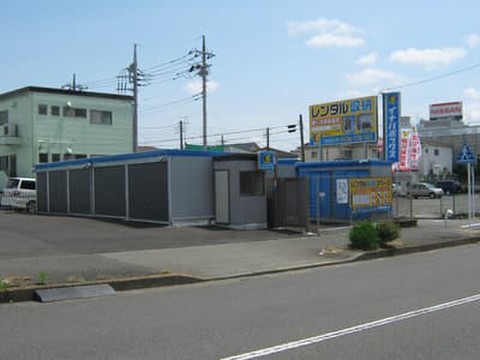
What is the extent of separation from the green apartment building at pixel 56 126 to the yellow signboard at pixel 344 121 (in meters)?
18.1

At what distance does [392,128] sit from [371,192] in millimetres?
6074

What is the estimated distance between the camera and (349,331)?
24.0 feet

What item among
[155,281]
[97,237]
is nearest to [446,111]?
[97,237]

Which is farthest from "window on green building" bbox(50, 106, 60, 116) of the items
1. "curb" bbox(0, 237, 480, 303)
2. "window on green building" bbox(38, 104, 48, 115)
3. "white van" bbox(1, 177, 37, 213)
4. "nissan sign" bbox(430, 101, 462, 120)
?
"nissan sign" bbox(430, 101, 462, 120)

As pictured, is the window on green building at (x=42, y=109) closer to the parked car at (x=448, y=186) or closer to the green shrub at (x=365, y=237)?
the green shrub at (x=365, y=237)

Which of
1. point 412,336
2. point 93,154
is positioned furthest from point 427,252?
point 93,154

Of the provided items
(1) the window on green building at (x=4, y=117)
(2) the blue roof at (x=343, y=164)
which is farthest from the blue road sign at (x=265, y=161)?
(1) the window on green building at (x=4, y=117)

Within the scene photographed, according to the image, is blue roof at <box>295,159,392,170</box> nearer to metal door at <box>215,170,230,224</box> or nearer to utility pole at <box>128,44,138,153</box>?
metal door at <box>215,170,230,224</box>

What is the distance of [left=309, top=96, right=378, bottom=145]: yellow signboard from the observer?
2922cm

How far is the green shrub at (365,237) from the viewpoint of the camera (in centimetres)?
1627

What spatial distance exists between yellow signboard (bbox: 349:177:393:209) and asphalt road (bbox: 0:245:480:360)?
35.3ft

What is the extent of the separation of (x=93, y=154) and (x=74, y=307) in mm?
35530

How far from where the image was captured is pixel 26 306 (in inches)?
365

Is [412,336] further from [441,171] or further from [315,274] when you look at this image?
[441,171]
